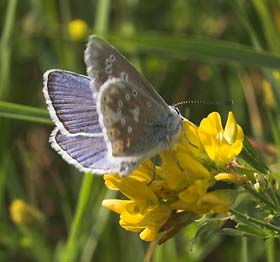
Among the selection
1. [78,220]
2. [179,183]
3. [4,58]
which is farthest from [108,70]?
[4,58]

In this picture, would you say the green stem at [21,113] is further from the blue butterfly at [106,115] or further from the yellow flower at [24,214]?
the yellow flower at [24,214]

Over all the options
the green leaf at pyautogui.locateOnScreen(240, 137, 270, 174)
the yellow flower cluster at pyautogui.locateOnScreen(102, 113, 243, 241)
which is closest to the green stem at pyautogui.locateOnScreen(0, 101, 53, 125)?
the yellow flower cluster at pyautogui.locateOnScreen(102, 113, 243, 241)

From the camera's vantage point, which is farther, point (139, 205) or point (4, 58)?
point (4, 58)

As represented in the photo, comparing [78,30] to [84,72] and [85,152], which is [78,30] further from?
[85,152]

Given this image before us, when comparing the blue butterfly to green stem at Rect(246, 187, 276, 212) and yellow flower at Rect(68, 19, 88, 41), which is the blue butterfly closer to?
green stem at Rect(246, 187, 276, 212)

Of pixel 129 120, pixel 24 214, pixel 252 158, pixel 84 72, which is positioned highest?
pixel 84 72

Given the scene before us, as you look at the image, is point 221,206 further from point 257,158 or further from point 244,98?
point 244,98

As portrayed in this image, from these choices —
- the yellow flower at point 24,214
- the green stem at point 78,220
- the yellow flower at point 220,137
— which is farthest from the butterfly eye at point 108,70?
the yellow flower at point 24,214
